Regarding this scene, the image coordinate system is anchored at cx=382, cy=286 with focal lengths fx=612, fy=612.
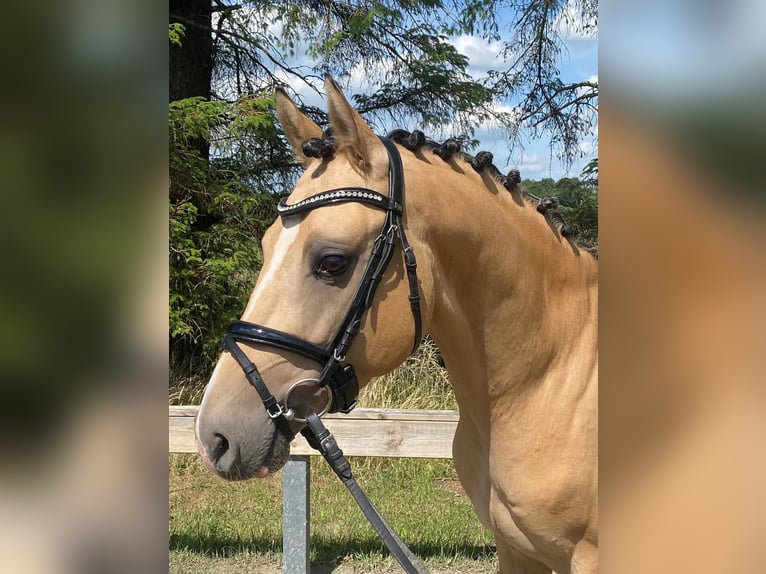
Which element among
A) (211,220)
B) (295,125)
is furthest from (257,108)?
(295,125)

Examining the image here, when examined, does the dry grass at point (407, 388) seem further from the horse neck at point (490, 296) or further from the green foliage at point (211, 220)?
the horse neck at point (490, 296)

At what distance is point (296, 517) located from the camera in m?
3.55

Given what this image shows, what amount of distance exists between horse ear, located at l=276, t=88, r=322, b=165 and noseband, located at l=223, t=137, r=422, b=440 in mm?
348

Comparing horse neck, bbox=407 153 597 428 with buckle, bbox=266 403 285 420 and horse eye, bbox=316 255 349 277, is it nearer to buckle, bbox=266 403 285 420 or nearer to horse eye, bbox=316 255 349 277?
horse eye, bbox=316 255 349 277

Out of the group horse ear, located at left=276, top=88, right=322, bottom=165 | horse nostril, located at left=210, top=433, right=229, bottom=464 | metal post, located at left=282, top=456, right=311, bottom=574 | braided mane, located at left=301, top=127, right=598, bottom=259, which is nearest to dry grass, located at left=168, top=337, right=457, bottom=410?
metal post, located at left=282, top=456, right=311, bottom=574

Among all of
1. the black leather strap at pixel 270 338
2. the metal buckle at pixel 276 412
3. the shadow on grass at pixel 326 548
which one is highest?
the black leather strap at pixel 270 338

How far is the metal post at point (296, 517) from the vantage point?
3.55m

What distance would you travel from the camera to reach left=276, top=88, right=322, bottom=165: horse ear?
6.68ft

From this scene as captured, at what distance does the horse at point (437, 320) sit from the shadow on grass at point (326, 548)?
205 centimetres

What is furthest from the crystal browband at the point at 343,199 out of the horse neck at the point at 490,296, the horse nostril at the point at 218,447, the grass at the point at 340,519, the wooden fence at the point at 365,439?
the grass at the point at 340,519

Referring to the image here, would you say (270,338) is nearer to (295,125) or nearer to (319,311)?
(319,311)
